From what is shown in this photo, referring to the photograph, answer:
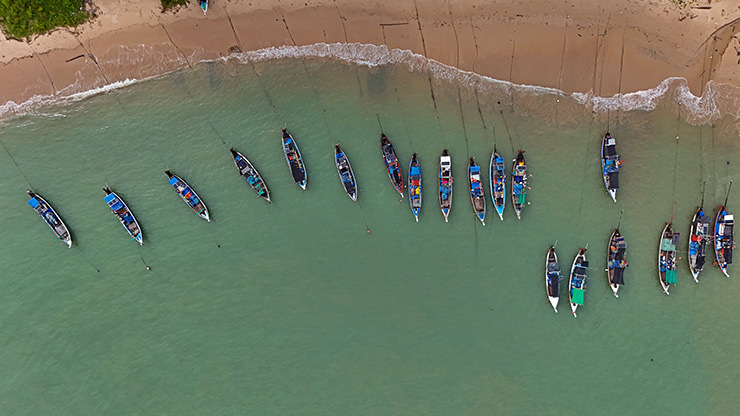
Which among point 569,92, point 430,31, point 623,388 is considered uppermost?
point 430,31

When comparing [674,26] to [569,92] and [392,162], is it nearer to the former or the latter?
[569,92]

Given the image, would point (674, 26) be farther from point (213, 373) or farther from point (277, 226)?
point (213, 373)

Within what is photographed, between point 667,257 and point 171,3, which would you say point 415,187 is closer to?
point 667,257

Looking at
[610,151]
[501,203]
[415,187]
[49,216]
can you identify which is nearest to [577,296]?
[501,203]

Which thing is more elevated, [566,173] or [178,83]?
[178,83]

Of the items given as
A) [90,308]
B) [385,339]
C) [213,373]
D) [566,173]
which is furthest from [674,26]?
[90,308]

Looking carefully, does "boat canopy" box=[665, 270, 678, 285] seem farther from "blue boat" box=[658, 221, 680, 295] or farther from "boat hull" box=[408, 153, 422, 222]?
"boat hull" box=[408, 153, 422, 222]
